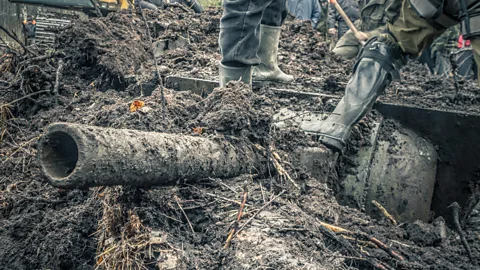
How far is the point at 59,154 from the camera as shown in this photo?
61.2 inches

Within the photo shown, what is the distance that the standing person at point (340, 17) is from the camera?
9.15m

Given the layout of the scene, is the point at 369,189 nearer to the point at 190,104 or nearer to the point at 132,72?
the point at 190,104

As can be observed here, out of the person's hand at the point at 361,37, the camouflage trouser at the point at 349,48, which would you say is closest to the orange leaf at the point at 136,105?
the person's hand at the point at 361,37

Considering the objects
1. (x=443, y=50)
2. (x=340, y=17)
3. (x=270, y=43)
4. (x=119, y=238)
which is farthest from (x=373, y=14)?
(x=119, y=238)

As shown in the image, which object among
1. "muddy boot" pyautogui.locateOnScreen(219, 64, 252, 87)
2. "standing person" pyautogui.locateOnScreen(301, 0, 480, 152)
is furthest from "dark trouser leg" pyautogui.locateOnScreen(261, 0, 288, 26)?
"standing person" pyautogui.locateOnScreen(301, 0, 480, 152)

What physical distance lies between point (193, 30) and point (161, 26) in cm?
38

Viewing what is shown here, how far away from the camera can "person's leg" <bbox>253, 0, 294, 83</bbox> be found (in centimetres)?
A: 387

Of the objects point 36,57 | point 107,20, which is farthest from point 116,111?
point 107,20

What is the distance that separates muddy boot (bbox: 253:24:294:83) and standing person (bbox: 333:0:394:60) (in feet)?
9.54

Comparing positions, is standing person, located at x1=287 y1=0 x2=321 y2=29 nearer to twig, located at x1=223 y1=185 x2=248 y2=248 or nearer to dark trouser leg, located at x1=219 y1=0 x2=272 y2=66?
dark trouser leg, located at x1=219 y1=0 x2=272 y2=66

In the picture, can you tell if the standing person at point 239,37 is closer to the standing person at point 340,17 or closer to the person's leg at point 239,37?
the person's leg at point 239,37

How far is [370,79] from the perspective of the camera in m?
3.18

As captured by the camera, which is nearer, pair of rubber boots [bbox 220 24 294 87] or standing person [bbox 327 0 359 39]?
pair of rubber boots [bbox 220 24 294 87]

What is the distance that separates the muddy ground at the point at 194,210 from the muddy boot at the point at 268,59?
0.65 ft
